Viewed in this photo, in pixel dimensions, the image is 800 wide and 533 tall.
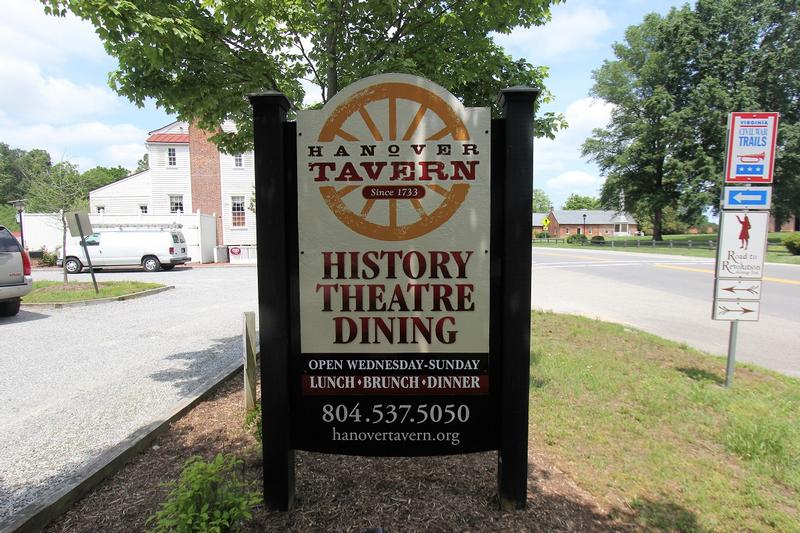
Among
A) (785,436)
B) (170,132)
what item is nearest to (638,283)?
(785,436)

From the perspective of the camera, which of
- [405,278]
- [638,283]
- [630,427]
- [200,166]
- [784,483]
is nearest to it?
[405,278]

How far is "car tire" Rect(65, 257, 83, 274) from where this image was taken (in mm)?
21531

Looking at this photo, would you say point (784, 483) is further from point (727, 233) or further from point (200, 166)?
point (200, 166)

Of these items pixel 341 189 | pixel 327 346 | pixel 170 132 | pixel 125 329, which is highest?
pixel 170 132

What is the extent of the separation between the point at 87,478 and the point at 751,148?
6852 millimetres

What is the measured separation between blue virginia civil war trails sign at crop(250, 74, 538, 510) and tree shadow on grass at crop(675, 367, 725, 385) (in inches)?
151

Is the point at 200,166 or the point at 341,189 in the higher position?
the point at 200,166

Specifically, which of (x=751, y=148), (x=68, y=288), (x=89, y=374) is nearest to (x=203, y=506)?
(x=89, y=374)

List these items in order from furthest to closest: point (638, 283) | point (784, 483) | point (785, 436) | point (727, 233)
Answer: point (638, 283) < point (727, 233) < point (785, 436) < point (784, 483)

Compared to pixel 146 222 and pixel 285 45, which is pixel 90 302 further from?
pixel 146 222

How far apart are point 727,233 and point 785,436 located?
239 cm

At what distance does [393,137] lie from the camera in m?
2.59

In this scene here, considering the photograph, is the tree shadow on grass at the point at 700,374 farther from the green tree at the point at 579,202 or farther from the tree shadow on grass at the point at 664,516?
the green tree at the point at 579,202

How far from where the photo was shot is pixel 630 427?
3.92 metres
